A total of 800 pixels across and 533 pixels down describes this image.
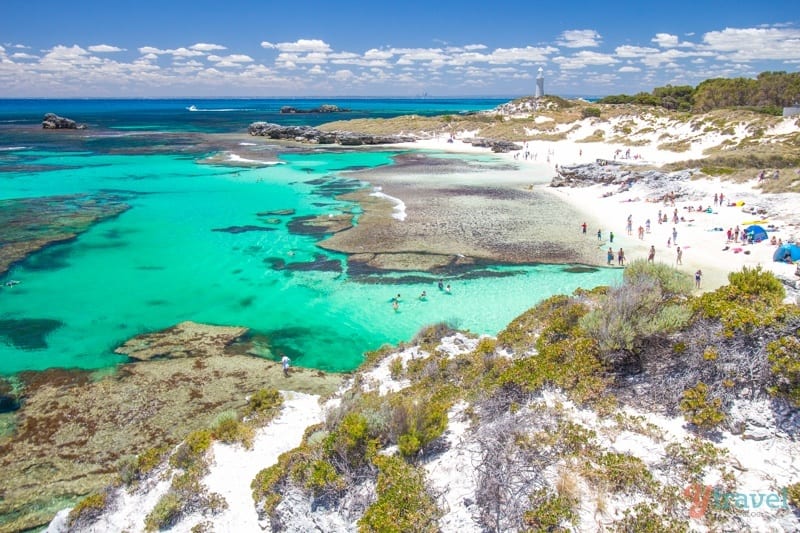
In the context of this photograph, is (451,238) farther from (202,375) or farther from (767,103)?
(767,103)

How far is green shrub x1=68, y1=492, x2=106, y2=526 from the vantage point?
10.4 meters

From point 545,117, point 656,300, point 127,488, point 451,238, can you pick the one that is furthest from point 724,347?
point 545,117

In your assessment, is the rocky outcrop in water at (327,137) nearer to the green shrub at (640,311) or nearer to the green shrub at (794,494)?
the green shrub at (640,311)

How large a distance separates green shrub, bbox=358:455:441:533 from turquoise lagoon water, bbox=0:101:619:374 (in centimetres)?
1049

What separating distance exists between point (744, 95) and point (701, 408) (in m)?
103

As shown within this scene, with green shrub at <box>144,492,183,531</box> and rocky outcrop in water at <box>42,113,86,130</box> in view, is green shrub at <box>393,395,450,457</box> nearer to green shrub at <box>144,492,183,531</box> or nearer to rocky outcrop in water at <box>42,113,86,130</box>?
green shrub at <box>144,492,183,531</box>

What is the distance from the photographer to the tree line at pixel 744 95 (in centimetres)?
8169

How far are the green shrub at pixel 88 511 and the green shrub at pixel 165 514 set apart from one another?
1.48 metres

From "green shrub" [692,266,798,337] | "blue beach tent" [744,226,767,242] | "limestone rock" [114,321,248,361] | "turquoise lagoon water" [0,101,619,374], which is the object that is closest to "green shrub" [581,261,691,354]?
"green shrub" [692,266,798,337]

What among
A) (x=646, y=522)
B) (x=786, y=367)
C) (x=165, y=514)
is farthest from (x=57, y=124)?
(x=786, y=367)

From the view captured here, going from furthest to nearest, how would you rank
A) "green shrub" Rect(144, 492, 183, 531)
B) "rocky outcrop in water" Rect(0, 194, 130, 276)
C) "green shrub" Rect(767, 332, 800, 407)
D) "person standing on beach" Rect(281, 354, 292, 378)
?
"rocky outcrop in water" Rect(0, 194, 130, 276) → "person standing on beach" Rect(281, 354, 292, 378) → "green shrub" Rect(144, 492, 183, 531) → "green shrub" Rect(767, 332, 800, 407)

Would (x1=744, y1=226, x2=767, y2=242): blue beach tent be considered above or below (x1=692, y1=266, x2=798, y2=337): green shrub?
below

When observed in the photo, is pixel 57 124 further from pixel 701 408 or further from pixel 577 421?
pixel 701 408

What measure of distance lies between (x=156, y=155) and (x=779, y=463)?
281 ft
